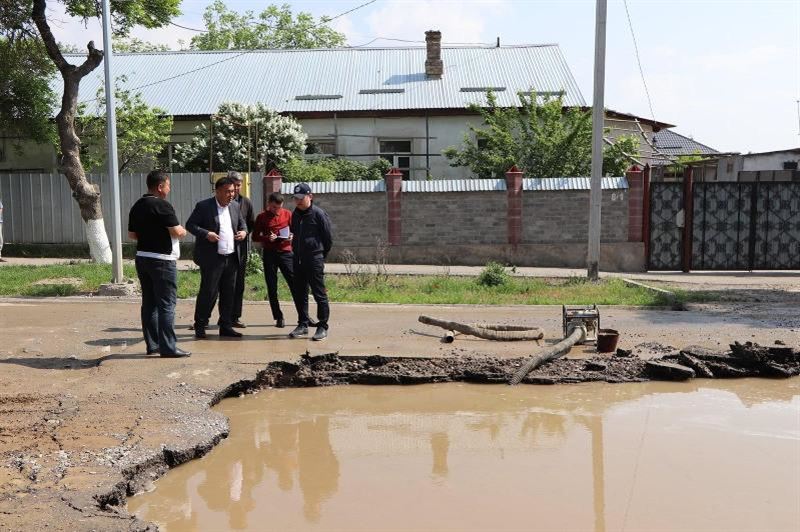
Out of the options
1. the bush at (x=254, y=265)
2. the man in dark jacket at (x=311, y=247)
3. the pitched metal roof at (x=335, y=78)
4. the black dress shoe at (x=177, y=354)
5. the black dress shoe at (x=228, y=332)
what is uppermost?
the pitched metal roof at (x=335, y=78)

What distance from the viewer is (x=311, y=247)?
28.6ft

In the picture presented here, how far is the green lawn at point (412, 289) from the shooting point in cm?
1202

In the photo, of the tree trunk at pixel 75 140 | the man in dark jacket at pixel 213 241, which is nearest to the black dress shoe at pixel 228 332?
the man in dark jacket at pixel 213 241

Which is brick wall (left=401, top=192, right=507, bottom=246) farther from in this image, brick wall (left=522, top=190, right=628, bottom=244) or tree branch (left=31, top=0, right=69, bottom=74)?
tree branch (left=31, top=0, right=69, bottom=74)

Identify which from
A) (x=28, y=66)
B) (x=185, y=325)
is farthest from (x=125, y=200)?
(x=185, y=325)

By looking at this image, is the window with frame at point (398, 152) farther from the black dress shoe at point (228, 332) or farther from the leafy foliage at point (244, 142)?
the black dress shoe at point (228, 332)

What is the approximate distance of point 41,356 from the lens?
7902 mm

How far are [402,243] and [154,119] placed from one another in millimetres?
8148

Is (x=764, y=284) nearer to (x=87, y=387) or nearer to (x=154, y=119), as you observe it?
(x=87, y=387)

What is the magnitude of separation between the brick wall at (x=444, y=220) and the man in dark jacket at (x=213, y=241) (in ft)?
32.7

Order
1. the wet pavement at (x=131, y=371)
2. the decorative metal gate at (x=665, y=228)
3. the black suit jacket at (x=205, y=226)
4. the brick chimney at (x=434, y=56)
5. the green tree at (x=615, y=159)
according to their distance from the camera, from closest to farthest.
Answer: the wet pavement at (x=131, y=371), the black suit jacket at (x=205, y=226), the decorative metal gate at (x=665, y=228), the green tree at (x=615, y=159), the brick chimney at (x=434, y=56)

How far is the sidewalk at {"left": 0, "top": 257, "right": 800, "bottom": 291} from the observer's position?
1498 cm

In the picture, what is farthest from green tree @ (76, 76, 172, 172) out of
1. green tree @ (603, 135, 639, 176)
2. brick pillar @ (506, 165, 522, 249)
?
green tree @ (603, 135, 639, 176)

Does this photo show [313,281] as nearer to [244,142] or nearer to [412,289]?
[412,289]
